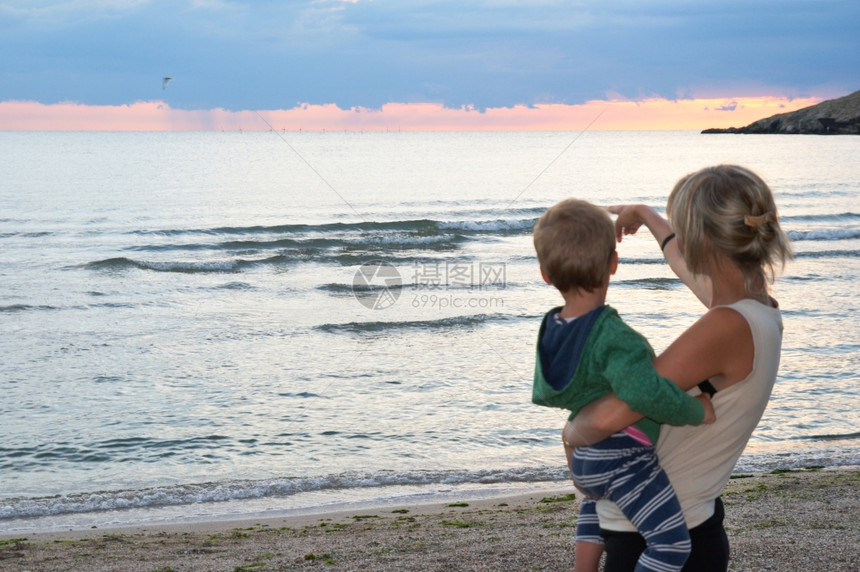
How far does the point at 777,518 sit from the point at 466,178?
43.6 metres

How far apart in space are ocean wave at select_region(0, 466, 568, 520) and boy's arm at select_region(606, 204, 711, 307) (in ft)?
16.0

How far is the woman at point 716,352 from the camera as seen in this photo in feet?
5.66

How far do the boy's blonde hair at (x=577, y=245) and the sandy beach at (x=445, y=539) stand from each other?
109 inches

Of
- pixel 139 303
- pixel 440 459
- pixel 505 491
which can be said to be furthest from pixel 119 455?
pixel 139 303

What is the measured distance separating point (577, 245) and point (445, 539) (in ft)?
11.4

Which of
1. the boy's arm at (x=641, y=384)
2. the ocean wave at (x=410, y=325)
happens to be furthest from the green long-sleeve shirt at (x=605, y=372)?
the ocean wave at (x=410, y=325)

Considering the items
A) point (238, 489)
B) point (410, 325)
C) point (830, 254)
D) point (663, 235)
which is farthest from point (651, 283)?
point (663, 235)

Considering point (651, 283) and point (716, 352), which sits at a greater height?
point (716, 352)

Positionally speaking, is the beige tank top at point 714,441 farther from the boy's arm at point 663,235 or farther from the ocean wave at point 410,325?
the ocean wave at point 410,325

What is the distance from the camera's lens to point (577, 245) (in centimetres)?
193

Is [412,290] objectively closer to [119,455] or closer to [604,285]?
[119,455]

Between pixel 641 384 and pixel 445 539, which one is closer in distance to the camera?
pixel 641 384

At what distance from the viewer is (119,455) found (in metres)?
7.33

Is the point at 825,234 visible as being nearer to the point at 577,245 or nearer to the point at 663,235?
the point at 663,235
